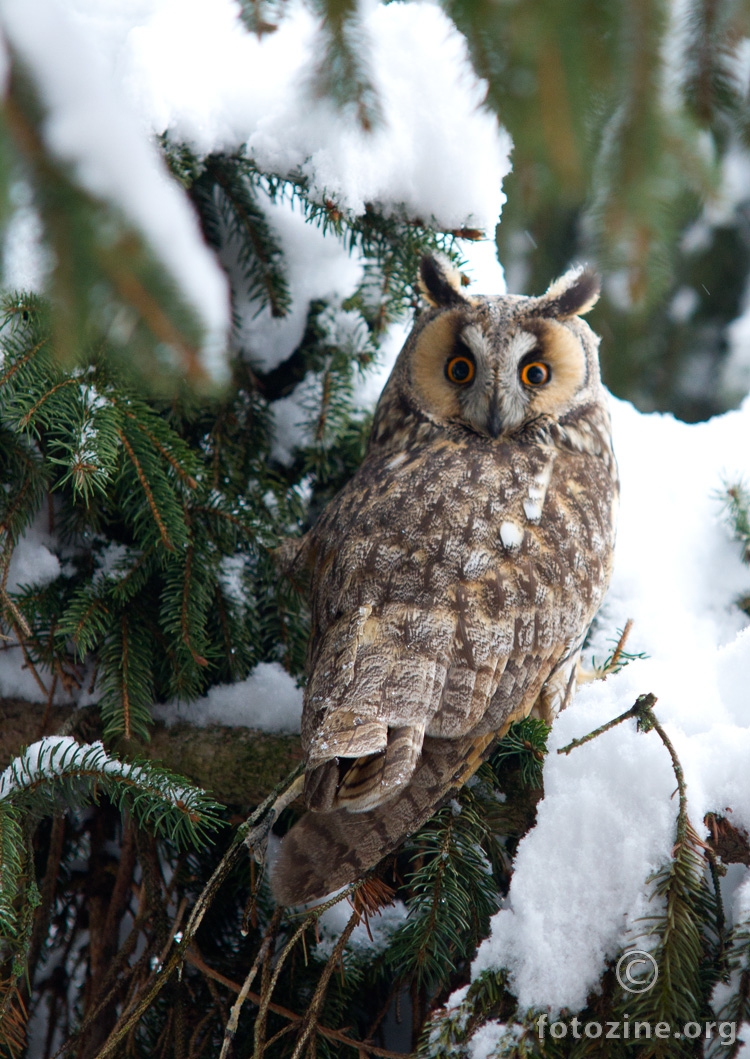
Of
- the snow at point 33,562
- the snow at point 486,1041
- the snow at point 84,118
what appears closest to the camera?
the snow at point 84,118

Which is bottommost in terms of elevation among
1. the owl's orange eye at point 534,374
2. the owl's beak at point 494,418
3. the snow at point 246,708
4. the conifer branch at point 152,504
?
the snow at point 246,708

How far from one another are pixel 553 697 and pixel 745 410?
50.8 inches

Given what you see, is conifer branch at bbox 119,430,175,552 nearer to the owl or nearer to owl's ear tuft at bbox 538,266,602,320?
the owl

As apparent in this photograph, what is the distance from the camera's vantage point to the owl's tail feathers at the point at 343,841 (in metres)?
1.25

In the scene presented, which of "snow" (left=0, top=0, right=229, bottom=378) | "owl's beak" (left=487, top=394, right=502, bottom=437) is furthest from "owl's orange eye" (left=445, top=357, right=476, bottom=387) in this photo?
"snow" (left=0, top=0, right=229, bottom=378)

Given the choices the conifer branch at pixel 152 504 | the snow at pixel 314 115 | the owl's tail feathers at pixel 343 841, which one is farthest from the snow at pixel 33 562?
the snow at pixel 314 115

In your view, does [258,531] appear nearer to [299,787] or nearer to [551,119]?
[299,787]

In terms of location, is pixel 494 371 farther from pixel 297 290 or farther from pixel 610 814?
pixel 610 814

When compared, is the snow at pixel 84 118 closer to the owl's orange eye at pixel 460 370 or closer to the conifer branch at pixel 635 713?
the conifer branch at pixel 635 713

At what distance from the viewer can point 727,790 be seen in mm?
1130

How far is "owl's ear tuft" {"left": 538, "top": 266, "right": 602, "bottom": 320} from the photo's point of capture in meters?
1.81

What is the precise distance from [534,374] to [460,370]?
0.18 meters

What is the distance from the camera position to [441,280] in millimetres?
1824

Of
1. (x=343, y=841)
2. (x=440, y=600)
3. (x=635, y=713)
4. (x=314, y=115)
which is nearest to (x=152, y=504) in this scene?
(x=440, y=600)
